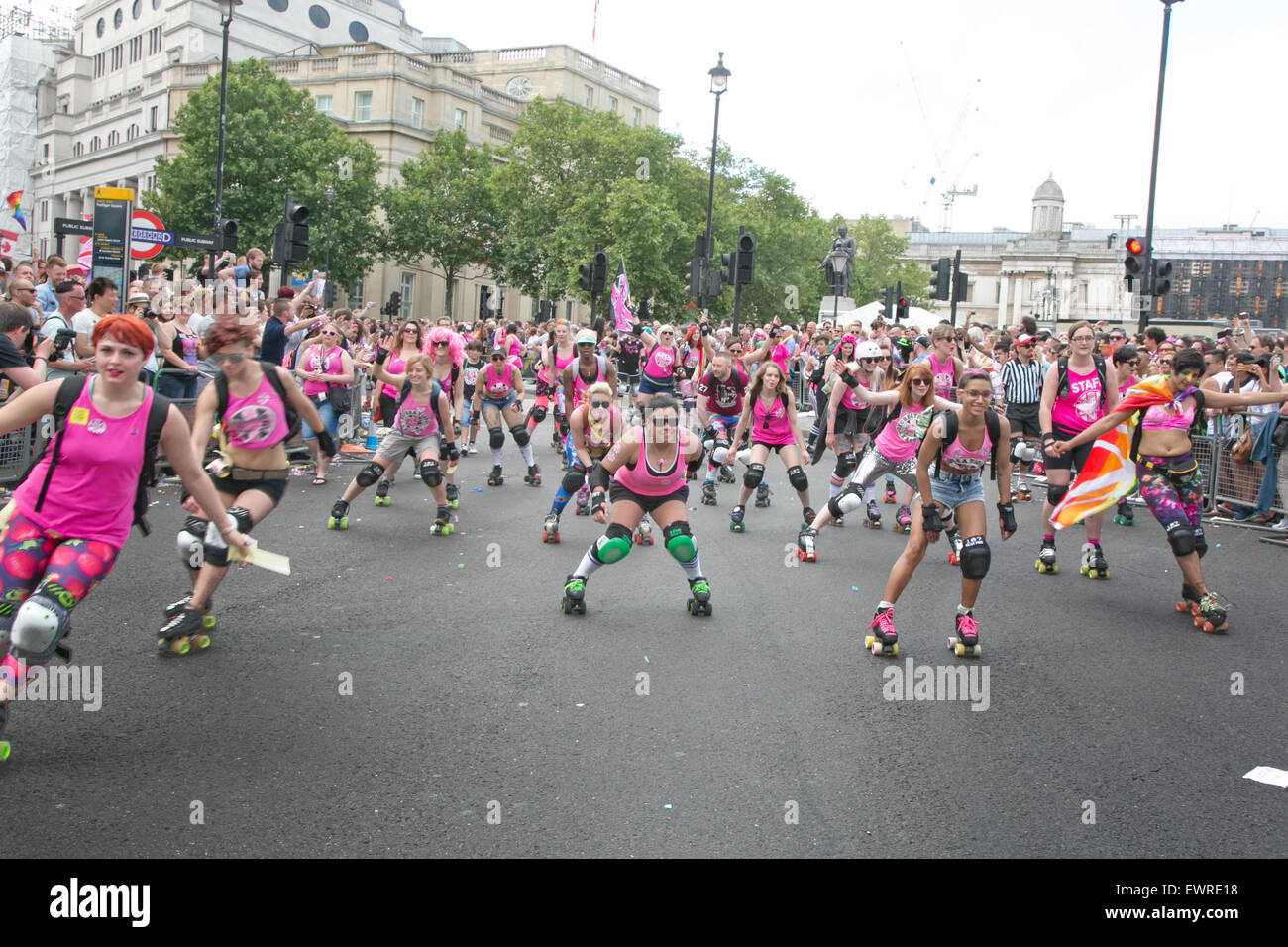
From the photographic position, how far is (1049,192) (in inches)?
4840

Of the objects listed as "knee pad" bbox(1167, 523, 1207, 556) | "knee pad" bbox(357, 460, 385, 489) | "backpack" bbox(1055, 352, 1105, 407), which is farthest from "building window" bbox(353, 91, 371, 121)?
"knee pad" bbox(1167, 523, 1207, 556)

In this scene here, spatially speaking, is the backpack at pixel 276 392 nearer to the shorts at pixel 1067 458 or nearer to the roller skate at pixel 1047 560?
the roller skate at pixel 1047 560

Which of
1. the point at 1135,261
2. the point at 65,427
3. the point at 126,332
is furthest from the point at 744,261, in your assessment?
the point at 65,427

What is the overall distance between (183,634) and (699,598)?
314 cm

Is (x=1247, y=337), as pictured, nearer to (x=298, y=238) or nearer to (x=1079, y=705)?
(x=1079, y=705)

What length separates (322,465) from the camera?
13109mm

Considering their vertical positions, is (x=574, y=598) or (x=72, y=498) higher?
(x=72, y=498)

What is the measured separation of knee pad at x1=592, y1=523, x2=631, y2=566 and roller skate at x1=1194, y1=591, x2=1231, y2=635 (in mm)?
3848

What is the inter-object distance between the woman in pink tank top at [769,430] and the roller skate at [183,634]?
5.75 meters

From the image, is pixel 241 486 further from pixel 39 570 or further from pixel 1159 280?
pixel 1159 280

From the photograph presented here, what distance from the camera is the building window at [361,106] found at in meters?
62.5

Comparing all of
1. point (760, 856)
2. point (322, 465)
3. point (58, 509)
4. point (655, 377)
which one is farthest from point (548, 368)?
point (760, 856)

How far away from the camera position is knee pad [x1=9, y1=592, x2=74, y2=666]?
170 inches

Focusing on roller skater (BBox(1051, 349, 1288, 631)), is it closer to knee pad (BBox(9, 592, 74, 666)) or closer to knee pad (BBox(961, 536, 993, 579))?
knee pad (BBox(961, 536, 993, 579))
